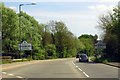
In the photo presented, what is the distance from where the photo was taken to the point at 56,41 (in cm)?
13688

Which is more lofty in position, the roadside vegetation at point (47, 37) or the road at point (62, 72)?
the roadside vegetation at point (47, 37)

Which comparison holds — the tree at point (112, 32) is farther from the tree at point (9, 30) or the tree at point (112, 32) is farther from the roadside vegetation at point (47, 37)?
the tree at point (9, 30)

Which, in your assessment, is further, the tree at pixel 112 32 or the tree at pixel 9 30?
the tree at pixel 9 30

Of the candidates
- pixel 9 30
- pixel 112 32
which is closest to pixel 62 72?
pixel 112 32

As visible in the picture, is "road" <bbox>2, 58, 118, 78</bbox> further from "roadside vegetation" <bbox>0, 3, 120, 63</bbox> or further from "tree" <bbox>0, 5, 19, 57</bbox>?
"tree" <bbox>0, 5, 19, 57</bbox>

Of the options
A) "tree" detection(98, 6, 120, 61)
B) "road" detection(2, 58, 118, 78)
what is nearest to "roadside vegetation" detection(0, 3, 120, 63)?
"tree" detection(98, 6, 120, 61)

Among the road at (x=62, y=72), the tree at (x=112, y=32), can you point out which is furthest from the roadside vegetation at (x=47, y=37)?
the road at (x=62, y=72)

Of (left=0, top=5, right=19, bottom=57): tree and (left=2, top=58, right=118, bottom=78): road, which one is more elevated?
(left=0, top=5, right=19, bottom=57): tree

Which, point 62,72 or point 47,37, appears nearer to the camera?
point 62,72

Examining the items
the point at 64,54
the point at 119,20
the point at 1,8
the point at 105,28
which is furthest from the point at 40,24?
the point at 119,20

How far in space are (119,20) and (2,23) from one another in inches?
1167

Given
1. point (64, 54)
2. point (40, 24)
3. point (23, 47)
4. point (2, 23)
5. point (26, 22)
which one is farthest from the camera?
point (64, 54)

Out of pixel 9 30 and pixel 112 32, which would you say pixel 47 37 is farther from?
pixel 112 32

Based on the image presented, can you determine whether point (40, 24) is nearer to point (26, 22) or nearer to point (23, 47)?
point (26, 22)
